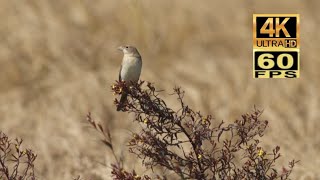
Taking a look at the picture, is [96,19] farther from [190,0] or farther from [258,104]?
[258,104]

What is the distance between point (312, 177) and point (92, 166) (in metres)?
1.88

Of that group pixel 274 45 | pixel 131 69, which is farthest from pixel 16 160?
pixel 274 45

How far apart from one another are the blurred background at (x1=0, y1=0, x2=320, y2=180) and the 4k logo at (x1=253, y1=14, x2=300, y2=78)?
753mm

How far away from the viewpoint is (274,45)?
6.32 meters

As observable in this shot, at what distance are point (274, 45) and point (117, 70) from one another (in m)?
3.22

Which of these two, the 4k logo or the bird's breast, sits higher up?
the 4k logo

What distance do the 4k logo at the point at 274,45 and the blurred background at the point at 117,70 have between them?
2.47 ft

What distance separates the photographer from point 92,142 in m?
7.49

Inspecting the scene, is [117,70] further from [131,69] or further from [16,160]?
[16,160]

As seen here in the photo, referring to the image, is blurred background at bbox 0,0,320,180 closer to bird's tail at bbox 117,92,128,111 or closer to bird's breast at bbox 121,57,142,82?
bird's breast at bbox 121,57,142,82

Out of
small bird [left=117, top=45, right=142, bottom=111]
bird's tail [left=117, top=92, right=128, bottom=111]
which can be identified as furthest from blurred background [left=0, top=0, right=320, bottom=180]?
bird's tail [left=117, top=92, right=128, bottom=111]

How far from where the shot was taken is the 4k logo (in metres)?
6.37

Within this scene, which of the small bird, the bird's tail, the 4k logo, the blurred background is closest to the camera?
the bird's tail

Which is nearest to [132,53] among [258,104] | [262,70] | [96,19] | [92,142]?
[262,70]
